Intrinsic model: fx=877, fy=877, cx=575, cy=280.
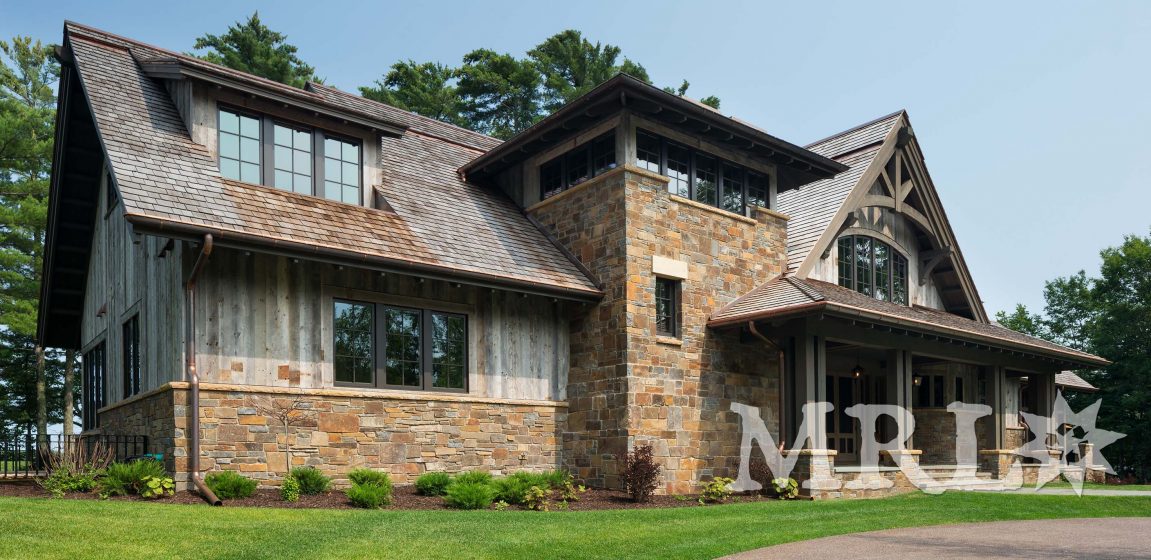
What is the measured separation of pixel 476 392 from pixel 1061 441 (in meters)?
18.1

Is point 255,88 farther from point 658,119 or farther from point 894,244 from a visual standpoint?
point 894,244

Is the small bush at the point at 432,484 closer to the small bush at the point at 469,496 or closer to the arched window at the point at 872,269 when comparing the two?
the small bush at the point at 469,496

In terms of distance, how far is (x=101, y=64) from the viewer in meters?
14.4

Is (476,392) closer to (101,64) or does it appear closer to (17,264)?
(101,64)

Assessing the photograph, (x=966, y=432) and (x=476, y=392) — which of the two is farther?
(x=966, y=432)

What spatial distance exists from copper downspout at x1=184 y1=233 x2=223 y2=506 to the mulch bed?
0.27 meters

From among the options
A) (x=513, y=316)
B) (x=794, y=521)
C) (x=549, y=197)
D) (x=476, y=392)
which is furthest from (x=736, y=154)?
(x=794, y=521)

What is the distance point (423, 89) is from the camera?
39.4 meters

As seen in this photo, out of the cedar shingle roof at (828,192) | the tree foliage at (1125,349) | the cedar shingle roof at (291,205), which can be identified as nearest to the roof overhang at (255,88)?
the cedar shingle roof at (291,205)

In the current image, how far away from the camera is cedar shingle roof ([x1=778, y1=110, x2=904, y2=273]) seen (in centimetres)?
1812

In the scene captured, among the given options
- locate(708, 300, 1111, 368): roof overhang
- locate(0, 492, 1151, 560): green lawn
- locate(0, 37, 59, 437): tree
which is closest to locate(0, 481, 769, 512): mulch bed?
locate(0, 492, 1151, 560): green lawn

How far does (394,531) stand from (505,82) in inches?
1284

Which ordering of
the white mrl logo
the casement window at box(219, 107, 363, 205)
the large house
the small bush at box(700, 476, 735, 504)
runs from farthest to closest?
the white mrl logo, the small bush at box(700, 476, 735, 504), the casement window at box(219, 107, 363, 205), the large house

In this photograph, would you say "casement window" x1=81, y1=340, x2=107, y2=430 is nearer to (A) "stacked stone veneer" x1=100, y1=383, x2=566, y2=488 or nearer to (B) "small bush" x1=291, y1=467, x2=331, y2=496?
(A) "stacked stone veneer" x1=100, y1=383, x2=566, y2=488
